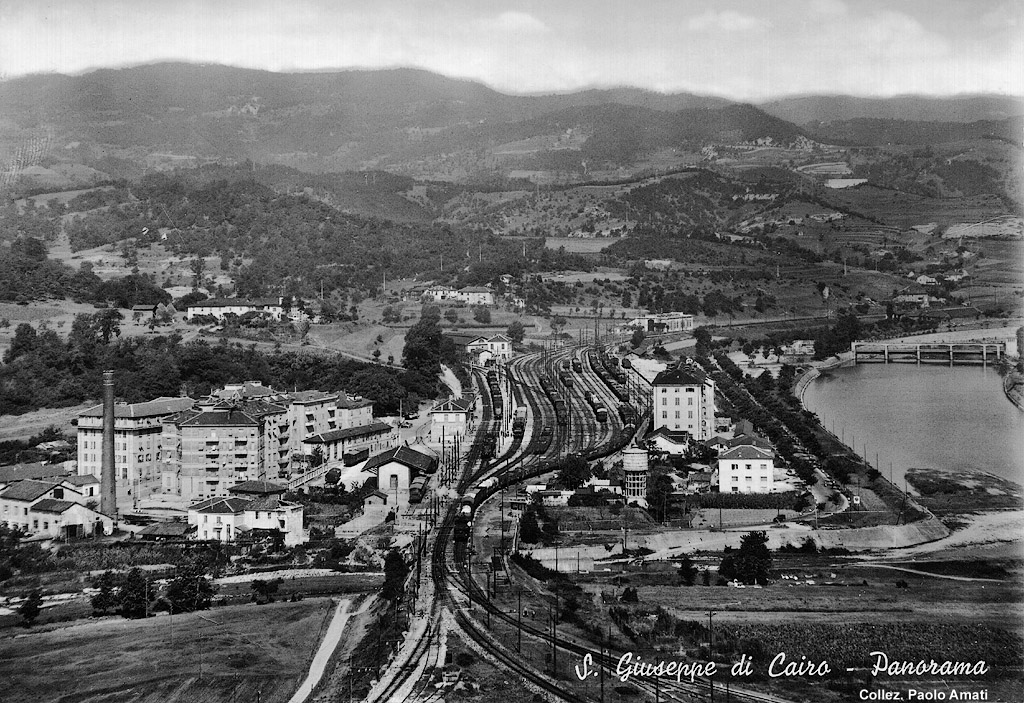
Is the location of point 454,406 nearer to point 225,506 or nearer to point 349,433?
point 349,433

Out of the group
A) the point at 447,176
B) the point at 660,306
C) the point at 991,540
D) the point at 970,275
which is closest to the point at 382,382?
the point at 991,540

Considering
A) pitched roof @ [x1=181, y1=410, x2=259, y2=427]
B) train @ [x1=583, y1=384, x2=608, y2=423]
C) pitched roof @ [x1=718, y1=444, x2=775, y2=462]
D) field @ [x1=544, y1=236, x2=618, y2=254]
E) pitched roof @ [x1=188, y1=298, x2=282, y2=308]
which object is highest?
field @ [x1=544, y1=236, x2=618, y2=254]

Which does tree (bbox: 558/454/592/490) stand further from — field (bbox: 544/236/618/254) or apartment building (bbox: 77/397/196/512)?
Answer: field (bbox: 544/236/618/254)

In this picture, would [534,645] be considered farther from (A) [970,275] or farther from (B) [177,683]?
(A) [970,275]

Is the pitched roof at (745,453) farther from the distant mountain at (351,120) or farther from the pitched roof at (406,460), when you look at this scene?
the distant mountain at (351,120)

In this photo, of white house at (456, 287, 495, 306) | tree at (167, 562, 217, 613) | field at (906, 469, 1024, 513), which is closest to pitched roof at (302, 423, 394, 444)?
tree at (167, 562, 217, 613)

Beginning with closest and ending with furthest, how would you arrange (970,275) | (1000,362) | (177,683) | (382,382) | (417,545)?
(177,683), (417,545), (382,382), (1000,362), (970,275)
